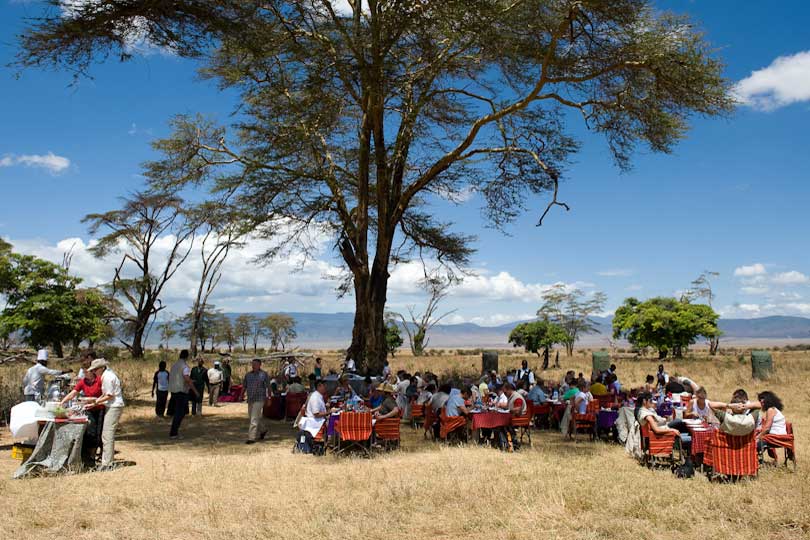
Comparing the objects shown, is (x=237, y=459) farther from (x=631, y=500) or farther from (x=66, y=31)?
(x=66, y=31)

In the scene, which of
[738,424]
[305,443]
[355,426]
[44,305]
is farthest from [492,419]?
[44,305]

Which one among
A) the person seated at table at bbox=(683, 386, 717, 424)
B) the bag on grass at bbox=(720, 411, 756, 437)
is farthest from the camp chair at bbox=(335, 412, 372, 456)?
the bag on grass at bbox=(720, 411, 756, 437)

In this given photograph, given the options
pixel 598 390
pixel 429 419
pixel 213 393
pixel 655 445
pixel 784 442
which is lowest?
pixel 213 393

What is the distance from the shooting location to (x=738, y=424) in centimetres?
741

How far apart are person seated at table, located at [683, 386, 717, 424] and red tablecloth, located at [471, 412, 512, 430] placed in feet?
8.47

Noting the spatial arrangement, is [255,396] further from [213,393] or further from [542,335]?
[542,335]

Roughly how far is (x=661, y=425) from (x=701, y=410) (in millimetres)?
982

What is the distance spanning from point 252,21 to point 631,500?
9552 mm

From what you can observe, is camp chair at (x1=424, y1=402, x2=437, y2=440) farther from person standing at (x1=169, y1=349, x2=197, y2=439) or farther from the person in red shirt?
the person in red shirt

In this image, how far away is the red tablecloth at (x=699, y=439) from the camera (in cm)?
813

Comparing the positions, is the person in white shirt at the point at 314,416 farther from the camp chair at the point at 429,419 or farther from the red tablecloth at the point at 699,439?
the red tablecloth at the point at 699,439

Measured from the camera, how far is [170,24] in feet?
31.7

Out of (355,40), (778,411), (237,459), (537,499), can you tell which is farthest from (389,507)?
(355,40)

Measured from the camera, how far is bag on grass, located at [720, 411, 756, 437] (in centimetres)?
738
